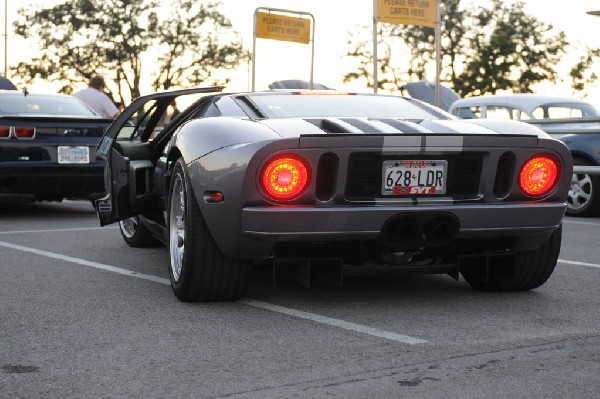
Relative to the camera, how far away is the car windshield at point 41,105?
36.7 feet

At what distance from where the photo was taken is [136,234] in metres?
8.00

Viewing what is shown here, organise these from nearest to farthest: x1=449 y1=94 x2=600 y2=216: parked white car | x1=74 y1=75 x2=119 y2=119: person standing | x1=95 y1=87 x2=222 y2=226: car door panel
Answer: x1=95 y1=87 x2=222 y2=226: car door panel
x1=449 y1=94 x2=600 y2=216: parked white car
x1=74 y1=75 x2=119 y2=119: person standing

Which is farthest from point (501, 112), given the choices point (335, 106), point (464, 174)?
point (464, 174)

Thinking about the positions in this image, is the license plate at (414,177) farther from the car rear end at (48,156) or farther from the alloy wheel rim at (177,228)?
the car rear end at (48,156)

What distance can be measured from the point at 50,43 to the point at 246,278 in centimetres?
5906

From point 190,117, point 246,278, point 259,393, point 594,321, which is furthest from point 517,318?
point 190,117

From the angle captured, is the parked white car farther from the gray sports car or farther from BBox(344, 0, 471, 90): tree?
BBox(344, 0, 471, 90): tree

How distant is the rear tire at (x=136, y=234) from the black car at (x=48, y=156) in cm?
279

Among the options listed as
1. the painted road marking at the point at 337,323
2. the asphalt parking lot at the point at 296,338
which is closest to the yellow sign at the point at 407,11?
the asphalt parking lot at the point at 296,338

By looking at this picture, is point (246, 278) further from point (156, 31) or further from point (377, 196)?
point (156, 31)

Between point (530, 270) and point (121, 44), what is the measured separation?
192 ft

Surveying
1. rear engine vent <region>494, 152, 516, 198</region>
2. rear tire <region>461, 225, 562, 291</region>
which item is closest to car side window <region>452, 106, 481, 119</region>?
rear tire <region>461, 225, 562, 291</region>

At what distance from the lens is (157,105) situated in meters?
6.98

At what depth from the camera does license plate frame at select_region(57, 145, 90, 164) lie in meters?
10.9
